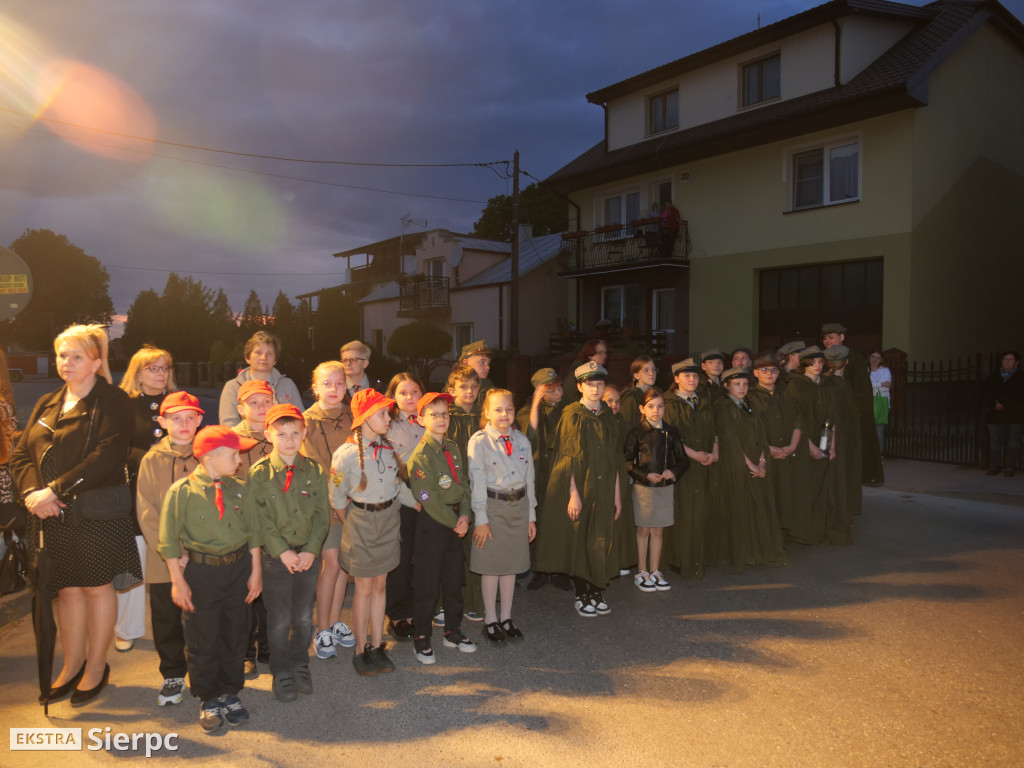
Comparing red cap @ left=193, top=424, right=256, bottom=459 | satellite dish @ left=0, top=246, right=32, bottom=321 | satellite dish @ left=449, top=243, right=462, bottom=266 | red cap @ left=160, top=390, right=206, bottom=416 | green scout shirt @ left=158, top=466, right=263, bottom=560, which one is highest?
satellite dish @ left=449, top=243, right=462, bottom=266

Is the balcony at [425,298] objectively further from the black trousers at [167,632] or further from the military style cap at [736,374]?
the black trousers at [167,632]

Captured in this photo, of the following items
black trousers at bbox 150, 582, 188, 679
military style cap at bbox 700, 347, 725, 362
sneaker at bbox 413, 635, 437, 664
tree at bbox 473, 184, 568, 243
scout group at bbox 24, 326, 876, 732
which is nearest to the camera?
scout group at bbox 24, 326, 876, 732

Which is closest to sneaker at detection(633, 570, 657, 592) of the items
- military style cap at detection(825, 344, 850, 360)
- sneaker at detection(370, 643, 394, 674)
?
sneaker at detection(370, 643, 394, 674)

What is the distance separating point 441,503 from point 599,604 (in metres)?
1.69

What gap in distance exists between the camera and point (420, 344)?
25109mm

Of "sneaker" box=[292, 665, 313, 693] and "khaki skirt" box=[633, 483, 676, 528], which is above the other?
"khaki skirt" box=[633, 483, 676, 528]

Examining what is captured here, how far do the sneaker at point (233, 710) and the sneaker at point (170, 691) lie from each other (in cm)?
38

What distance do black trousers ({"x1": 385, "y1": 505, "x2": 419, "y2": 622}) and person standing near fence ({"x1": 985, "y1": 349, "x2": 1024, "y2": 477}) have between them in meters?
9.94

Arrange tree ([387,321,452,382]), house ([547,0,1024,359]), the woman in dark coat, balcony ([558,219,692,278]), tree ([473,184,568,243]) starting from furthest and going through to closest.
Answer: tree ([473,184,568,243]) → tree ([387,321,452,382]) → balcony ([558,219,692,278]) → house ([547,0,1024,359]) → the woman in dark coat

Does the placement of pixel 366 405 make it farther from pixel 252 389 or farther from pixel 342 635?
pixel 342 635

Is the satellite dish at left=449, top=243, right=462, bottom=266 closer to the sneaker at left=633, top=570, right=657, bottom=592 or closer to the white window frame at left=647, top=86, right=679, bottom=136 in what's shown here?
the white window frame at left=647, top=86, right=679, bottom=136

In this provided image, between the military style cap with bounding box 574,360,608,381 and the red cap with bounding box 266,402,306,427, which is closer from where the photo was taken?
the red cap with bounding box 266,402,306,427

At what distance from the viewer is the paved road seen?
11.2ft

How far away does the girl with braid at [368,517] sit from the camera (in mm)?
4320
